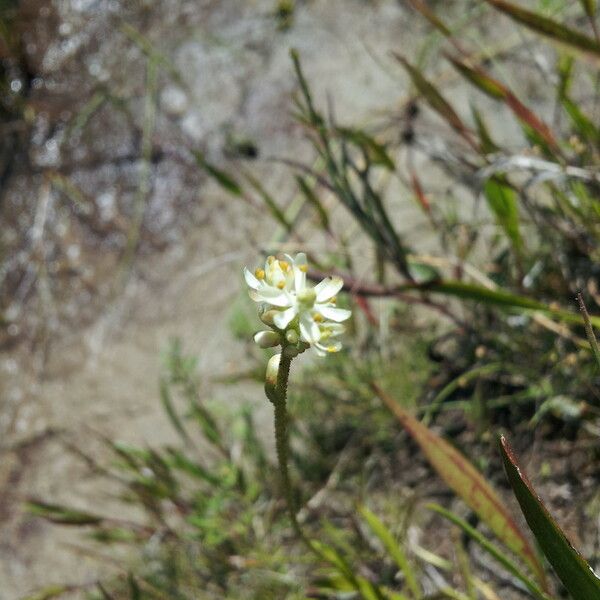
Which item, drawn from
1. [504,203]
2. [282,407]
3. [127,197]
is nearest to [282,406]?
[282,407]

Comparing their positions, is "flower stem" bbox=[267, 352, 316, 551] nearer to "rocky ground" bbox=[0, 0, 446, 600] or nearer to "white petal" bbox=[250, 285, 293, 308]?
"white petal" bbox=[250, 285, 293, 308]

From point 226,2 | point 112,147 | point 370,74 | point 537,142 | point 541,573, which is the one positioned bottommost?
point 541,573

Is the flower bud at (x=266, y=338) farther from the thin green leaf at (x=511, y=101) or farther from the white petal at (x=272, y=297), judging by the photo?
the thin green leaf at (x=511, y=101)

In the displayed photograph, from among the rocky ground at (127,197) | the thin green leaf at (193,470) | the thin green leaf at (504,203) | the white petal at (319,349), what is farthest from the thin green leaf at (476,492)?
the rocky ground at (127,197)

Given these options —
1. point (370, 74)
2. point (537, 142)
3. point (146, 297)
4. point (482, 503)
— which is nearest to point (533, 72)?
point (370, 74)

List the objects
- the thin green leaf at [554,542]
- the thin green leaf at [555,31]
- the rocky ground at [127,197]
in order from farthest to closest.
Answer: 1. the rocky ground at [127,197]
2. the thin green leaf at [555,31]
3. the thin green leaf at [554,542]

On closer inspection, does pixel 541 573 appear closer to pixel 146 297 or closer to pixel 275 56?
pixel 146 297

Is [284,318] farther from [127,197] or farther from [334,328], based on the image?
[127,197]

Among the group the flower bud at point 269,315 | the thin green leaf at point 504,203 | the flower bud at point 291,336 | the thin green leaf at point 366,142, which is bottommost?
the flower bud at point 291,336
